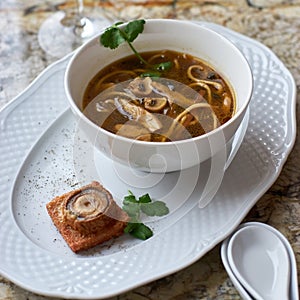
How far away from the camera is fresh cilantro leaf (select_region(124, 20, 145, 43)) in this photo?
2383 mm

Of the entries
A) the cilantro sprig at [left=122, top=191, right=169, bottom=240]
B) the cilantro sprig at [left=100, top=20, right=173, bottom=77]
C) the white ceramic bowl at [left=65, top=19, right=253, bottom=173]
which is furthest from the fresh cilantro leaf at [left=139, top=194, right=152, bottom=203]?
the cilantro sprig at [left=100, top=20, right=173, bottom=77]

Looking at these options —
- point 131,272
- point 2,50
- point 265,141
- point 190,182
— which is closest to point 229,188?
point 190,182

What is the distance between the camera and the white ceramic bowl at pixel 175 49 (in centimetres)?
201

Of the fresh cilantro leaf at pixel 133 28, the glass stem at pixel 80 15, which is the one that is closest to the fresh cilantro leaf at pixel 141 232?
the fresh cilantro leaf at pixel 133 28

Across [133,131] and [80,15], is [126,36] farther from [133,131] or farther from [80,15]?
[80,15]

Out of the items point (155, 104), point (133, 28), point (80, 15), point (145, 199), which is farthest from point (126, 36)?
point (80, 15)

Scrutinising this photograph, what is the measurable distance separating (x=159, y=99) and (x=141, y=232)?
546 millimetres

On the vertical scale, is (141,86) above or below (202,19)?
above

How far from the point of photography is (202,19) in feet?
9.98

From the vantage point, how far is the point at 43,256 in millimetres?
1953

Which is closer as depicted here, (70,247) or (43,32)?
(70,247)

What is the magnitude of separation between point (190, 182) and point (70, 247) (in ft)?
1.63

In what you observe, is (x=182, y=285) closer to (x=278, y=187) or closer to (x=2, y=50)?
(x=278, y=187)

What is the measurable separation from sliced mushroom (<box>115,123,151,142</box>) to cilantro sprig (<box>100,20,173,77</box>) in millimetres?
293
